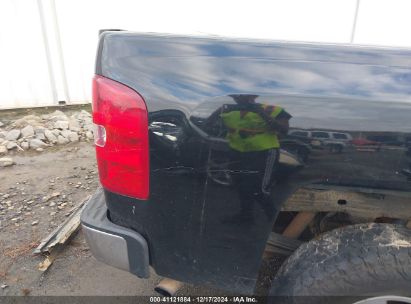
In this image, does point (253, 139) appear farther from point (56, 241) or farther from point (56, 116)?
point (56, 116)

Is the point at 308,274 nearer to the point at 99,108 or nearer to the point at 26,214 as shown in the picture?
the point at 99,108

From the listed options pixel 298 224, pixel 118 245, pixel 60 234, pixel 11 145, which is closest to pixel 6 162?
pixel 11 145

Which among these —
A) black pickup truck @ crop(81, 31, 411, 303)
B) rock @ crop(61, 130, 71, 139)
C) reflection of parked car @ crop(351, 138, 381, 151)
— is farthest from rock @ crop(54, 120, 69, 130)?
reflection of parked car @ crop(351, 138, 381, 151)

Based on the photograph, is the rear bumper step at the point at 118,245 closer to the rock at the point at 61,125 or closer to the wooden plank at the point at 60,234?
the wooden plank at the point at 60,234

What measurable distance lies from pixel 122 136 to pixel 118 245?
0.50 m

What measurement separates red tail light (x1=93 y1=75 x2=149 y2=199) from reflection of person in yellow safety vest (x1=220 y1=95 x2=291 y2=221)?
1.12ft

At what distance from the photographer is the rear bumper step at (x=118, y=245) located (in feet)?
4.62

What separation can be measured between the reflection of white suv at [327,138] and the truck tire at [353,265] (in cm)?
43

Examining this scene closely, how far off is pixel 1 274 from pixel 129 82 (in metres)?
2.07

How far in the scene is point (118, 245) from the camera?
1.42 meters

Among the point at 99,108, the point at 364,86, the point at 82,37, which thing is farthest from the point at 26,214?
the point at 82,37

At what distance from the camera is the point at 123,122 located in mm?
1264

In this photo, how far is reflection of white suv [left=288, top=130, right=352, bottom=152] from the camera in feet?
3.89

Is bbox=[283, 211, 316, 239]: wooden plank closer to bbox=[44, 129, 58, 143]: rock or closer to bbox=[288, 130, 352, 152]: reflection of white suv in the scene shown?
bbox=[288, 130, 352, 152]: reflection of white suv
